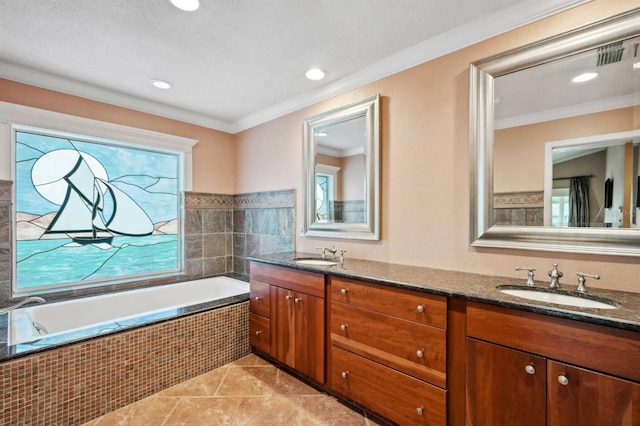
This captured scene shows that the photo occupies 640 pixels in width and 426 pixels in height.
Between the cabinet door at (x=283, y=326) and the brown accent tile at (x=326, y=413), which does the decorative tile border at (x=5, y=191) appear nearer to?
the cabinet door at (x=283, y=326)

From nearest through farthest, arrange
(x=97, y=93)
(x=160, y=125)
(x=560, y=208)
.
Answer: (x=560, y=208) → (x=97, y=93) → (x=160, y=125)

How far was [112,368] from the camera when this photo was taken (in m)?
1.94

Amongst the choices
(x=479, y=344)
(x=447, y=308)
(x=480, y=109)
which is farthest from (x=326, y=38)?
(x=479, y=344)

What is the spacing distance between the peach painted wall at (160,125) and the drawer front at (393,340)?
250 centimetres

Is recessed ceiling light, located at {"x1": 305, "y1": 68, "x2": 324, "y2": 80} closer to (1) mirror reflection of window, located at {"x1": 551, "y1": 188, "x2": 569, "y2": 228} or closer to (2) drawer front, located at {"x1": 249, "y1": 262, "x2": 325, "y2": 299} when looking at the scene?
(2) drawer front, located at {"x1": 249, "y1": 262, "x2": 325, "y2": 299}

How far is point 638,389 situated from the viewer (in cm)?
104

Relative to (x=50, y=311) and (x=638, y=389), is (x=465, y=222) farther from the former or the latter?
(x=50, y=311)

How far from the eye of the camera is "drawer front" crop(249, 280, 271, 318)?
2.47 m

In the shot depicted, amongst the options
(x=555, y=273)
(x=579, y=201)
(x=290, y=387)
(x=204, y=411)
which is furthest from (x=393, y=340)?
(x=204, y=411)

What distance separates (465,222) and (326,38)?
5.06 ft

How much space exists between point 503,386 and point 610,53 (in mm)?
1702

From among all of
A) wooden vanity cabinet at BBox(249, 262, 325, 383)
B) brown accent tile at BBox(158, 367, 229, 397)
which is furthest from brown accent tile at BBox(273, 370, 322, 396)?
brown accent tile at BBox(158, 367, 229, 397)

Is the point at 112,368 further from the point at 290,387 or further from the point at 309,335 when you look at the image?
the point at 309,335

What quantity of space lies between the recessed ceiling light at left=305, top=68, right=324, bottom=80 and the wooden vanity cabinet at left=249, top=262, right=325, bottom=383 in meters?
1.64
